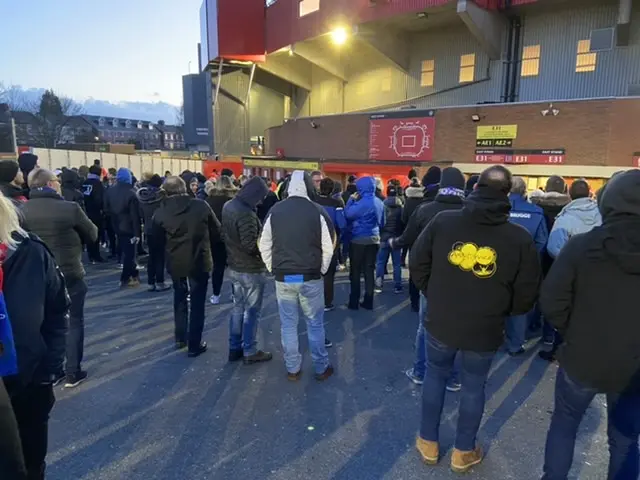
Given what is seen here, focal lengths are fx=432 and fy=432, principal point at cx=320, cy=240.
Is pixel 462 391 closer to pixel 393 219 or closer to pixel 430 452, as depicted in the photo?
pixel 430 452

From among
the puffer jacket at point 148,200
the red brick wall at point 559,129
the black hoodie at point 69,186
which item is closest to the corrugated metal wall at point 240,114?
the red brick wall at point 559,129

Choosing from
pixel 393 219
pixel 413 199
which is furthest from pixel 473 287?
Answer: pixel 393 219

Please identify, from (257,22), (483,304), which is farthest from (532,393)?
(257,22)

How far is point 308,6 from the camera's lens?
22438 millimetres

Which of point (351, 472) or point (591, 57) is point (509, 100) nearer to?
point (591, 57)

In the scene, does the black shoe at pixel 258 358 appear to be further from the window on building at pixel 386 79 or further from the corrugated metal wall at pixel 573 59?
the window on building at pixel 386 79

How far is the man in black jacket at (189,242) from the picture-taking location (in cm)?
461

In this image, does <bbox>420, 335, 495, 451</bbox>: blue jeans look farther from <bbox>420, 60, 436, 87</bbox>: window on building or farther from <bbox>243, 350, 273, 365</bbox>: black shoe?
<bbox>420, 60, 436, 87</bbox>: window on building

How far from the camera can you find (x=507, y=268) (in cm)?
270

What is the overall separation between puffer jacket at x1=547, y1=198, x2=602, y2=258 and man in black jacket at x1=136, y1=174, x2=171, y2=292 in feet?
17.6

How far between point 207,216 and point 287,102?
2934 centimetres

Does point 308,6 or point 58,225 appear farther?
point 308,6

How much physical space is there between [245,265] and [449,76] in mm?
19553

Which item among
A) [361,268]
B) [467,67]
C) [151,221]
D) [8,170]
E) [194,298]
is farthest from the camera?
[467,67]
